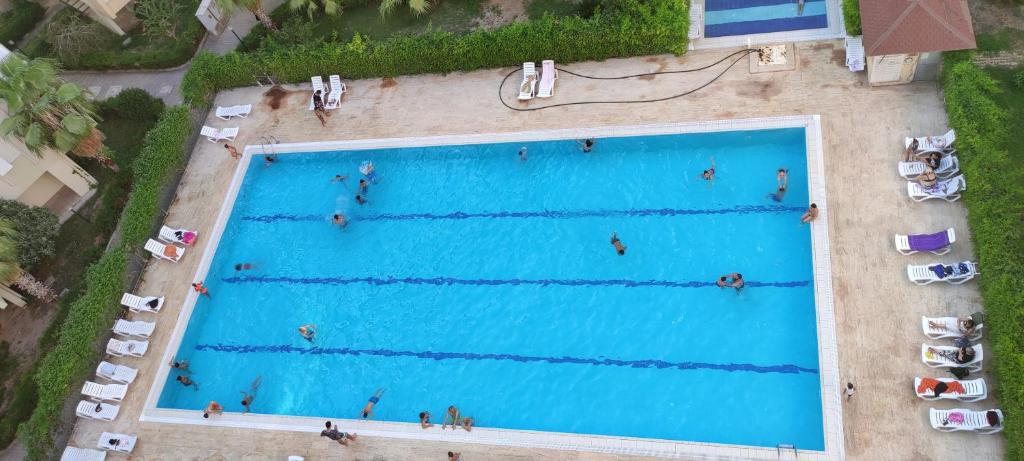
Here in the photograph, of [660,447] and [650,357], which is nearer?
[660,447]

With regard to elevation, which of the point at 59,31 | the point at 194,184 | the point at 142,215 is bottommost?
the point at 142,215

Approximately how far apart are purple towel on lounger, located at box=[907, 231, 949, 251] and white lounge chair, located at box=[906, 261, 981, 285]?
382mm

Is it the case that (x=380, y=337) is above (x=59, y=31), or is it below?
below

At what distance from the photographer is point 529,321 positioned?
15773 millimetres

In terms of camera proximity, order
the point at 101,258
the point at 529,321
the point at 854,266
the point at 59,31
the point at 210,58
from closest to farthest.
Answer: the point at 854,266
the point at 529,321
the point at 101,258
the point at 210,58
the point at 59,31

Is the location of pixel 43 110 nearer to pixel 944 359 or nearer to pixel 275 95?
pixel 275 95

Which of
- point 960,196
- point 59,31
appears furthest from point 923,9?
point 59,31

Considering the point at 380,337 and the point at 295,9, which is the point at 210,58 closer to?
the point at 295,9

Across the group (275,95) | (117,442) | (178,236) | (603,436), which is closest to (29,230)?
(178,236)

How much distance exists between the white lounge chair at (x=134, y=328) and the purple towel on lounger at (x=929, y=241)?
17.6 metres

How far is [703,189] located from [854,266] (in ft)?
12.6

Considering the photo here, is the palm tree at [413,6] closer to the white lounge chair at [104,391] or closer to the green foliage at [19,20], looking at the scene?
the white lounge chair at [104,391]

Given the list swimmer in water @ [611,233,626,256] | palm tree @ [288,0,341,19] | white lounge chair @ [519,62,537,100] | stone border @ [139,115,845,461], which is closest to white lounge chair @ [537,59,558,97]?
white lounge chair @ [519,62,537,100]

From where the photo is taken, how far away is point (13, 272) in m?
16.7
